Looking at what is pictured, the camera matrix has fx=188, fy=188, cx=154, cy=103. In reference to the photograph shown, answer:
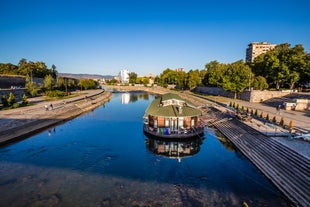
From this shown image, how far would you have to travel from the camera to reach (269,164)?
17469 millimetres

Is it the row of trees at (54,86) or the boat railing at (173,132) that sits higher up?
the row of trees at (54,86)

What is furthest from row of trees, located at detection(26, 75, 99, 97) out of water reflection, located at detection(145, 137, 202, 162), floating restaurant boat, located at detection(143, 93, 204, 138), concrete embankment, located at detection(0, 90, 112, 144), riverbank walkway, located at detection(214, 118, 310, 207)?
riverbank walkway, located at detection(214, 118, 310, 207)

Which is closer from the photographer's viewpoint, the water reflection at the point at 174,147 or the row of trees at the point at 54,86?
the water reflection at the point at 174,147

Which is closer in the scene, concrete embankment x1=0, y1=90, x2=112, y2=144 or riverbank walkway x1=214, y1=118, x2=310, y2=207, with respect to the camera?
riverbank walkway x1=214, y1=118, x2=310, y2=207

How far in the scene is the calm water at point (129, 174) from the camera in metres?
14.0

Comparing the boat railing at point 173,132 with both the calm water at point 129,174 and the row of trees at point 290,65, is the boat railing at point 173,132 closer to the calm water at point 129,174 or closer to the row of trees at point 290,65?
the calm water at point 129,174

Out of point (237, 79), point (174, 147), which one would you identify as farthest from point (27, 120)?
point (237, 79)

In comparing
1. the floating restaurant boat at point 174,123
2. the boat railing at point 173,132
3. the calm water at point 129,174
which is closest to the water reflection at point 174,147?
the calm water at point 129,174

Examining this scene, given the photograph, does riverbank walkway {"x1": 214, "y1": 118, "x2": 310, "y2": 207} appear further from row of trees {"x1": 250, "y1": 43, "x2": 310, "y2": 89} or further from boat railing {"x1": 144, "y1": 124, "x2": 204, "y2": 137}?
row of trees {"x1": 250, "y1": 43, "x2": 310, "y2": 89}

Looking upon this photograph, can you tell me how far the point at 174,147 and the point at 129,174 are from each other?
8.45m

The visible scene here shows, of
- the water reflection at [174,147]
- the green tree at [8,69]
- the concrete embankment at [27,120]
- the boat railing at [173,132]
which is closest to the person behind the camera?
the water reflection at [174,147]

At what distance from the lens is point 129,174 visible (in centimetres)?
1786

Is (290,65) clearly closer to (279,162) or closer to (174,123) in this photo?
(174,123)

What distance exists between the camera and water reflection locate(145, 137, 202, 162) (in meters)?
22.6
